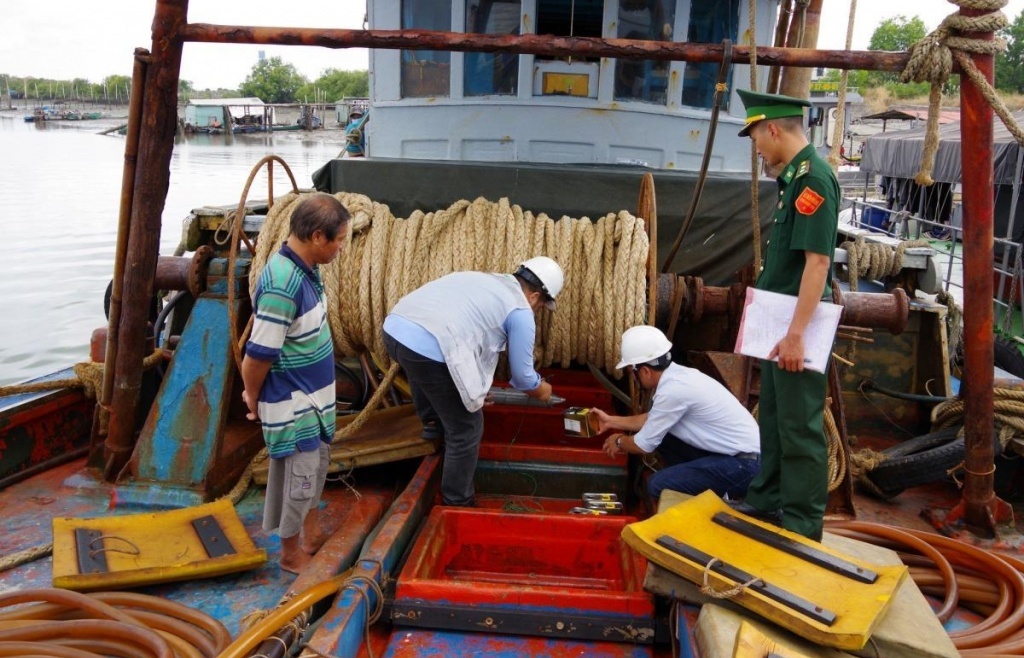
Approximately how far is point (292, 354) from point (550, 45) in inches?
75.5

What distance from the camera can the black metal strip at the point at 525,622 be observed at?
2.69 meters

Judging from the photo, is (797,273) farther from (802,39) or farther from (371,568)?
(802,39)

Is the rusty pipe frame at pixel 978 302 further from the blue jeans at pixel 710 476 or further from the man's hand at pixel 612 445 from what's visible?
the man's hand at pixel 612 445

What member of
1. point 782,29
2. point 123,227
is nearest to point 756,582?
point 123,227

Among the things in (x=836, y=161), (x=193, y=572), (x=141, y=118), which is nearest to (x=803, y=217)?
(x=836, y=161)

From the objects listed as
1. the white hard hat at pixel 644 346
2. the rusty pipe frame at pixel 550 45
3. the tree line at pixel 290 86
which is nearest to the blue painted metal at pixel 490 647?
the white hard hat at pixel 644 346

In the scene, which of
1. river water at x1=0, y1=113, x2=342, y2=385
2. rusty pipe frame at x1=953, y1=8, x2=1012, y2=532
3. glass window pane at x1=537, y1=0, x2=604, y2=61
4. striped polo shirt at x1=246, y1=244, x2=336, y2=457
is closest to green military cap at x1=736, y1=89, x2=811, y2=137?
rusty pipe frame at x1=953, y1=8, x2=1012, y2=532

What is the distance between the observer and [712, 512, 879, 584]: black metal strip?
251 centimetres

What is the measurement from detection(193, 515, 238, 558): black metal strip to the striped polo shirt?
0.57 m

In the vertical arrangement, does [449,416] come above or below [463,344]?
below

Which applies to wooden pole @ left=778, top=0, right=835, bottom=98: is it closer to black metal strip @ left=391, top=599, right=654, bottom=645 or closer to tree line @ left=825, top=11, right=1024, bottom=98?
black metal strip @ left=391, top=599, right=654, bottom=645

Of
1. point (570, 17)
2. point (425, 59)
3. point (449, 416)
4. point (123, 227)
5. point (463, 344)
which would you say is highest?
point (570, 17)

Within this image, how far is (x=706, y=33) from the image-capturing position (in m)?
5.57

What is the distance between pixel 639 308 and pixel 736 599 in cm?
191
